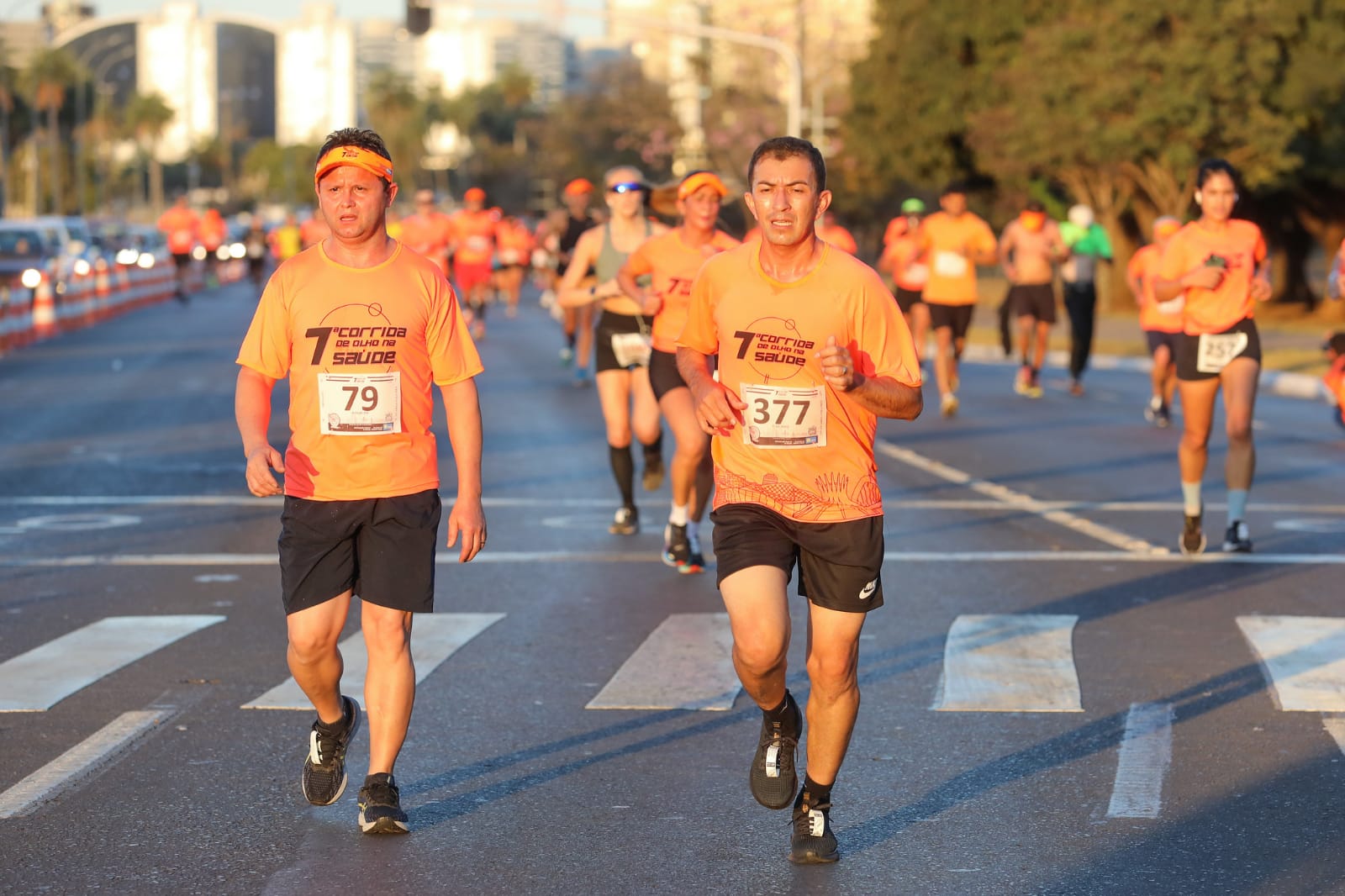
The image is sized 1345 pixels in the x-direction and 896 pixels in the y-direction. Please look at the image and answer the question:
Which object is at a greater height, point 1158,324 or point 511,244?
point 1158,324

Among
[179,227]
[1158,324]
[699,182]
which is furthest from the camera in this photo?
[179,227]

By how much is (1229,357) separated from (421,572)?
6139 millimetres

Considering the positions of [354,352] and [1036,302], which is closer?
[354,352]

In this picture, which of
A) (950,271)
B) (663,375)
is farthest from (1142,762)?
(950,271)

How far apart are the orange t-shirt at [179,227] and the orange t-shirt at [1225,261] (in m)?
35.3

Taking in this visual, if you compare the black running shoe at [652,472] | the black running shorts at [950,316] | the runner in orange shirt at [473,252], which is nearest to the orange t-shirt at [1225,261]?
the black running shoe at [652,472]

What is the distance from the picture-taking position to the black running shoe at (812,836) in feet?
18.3

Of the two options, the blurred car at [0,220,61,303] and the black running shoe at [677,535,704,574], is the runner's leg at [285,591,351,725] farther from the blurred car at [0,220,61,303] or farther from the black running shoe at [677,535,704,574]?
the blurred car at [0,220,61,303]

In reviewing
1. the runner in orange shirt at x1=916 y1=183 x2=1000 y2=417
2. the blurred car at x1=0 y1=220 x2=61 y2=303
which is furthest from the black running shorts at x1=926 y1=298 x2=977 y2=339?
the blurred car at x1=0 y1=220 x2=61 y2=303

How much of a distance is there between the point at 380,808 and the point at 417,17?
32.0m

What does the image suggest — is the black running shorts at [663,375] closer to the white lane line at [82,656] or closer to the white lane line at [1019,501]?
the white lane line at [82,656]

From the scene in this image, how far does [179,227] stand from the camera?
145 ft

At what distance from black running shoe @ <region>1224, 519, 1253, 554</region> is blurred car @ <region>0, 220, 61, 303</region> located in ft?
95.1

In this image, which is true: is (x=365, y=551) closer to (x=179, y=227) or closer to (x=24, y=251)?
(x=24, y=251)
